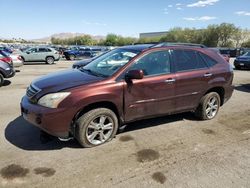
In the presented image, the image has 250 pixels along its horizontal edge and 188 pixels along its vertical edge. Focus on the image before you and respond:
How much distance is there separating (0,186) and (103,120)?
1.84 meters

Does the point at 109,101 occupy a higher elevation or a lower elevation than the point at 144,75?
lower

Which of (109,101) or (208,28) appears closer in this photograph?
(109,101)

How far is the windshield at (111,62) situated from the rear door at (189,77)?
0.96 m

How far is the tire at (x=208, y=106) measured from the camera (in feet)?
19.0

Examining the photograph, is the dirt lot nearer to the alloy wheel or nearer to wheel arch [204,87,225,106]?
the alloy wheel

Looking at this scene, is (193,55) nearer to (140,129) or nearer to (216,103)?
(216,103)

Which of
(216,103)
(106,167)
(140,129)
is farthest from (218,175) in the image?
(216,103)

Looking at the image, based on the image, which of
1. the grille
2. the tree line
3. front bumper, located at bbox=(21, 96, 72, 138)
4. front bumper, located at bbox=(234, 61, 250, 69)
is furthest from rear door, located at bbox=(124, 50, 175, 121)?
the tree line

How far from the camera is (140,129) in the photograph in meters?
5.30

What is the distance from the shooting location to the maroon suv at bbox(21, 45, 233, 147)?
4.12 meters

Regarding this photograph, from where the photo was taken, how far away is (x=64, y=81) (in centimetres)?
446

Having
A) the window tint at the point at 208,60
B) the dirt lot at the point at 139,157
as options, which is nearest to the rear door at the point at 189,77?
the window tint at the point at 208,60

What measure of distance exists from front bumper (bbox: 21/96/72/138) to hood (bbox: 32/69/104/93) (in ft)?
1.14

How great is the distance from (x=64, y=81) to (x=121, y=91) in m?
1.01
